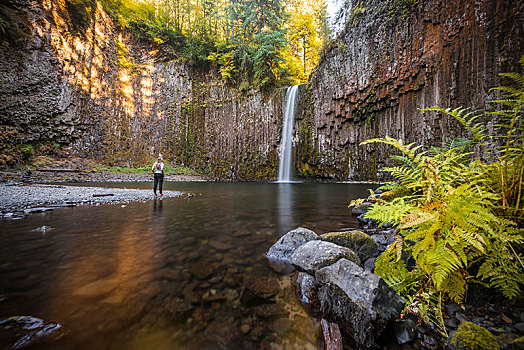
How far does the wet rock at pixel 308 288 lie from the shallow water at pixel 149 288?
0.35 ft

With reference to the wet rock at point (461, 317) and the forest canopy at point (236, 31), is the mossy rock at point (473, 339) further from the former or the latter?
the forest canopy at point (236, 31)

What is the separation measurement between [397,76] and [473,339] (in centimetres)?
1683

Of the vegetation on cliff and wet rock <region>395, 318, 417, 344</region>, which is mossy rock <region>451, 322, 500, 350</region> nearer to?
the vegetation on cliff

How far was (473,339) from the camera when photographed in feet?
3.71

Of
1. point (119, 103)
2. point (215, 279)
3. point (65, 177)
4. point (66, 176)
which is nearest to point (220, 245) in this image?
point (215, 279)

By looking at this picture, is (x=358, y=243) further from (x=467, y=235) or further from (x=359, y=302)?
(x=467, y=235)

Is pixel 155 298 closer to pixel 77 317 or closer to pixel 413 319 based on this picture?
pixel 77 317

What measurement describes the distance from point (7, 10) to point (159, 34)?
1419 centimetres

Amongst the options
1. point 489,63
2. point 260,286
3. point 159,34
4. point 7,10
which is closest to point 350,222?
point 260,286

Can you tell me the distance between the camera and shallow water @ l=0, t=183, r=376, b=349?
1.41 metres

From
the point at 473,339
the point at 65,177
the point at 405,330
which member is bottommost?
the point at 405,330

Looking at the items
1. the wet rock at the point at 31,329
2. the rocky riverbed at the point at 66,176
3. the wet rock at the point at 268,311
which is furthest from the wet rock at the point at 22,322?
the rocky riverbed at the point at 66,176

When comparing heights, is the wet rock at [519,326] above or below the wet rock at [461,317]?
above

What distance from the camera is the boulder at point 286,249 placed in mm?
2525
